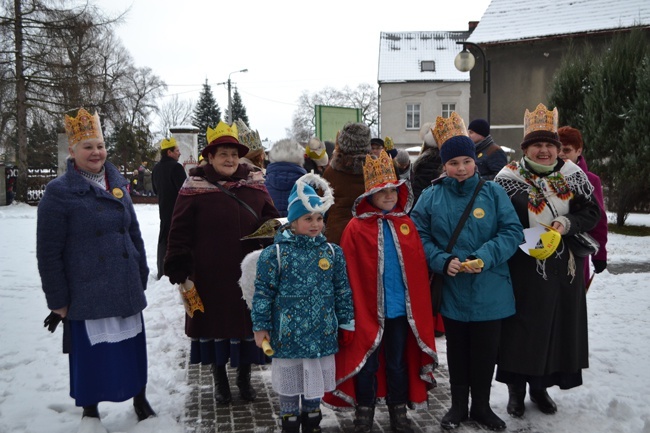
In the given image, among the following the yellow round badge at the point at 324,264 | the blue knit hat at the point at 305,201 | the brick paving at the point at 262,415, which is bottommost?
the brick paving at the point at 262,415

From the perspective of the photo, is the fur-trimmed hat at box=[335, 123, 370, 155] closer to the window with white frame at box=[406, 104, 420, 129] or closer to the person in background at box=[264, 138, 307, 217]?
the person in background at box=[264, 138, 307, 217]

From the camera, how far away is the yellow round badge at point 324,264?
142 inches

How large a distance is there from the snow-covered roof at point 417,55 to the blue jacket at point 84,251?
38.3 meters

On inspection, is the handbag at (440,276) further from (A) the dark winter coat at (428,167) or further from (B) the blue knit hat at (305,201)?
(A) the dark winter coat at (428,167)

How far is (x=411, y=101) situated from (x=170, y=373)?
38.0m

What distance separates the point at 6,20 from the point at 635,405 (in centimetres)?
2759

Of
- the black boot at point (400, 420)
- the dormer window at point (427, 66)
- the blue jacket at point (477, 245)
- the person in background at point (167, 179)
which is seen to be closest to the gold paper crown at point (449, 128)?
the blue jacket at point (477, 245)

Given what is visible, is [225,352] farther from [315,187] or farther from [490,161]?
[490,161]

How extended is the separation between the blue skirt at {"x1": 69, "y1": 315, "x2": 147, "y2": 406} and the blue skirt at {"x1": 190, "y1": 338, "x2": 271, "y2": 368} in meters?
0.62

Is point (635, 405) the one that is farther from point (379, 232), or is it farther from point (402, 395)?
point (379, 232)

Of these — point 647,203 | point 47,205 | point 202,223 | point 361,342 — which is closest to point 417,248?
point 361,342

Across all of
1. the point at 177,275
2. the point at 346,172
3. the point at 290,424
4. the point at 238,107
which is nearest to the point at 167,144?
the point at 346,172

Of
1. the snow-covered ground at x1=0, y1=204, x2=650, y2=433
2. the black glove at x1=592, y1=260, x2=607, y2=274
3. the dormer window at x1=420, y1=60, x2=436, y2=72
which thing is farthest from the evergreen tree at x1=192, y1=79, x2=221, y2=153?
the black glove at x1=592, y1=260, x2=607, y2=274

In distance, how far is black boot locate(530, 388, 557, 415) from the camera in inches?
165
